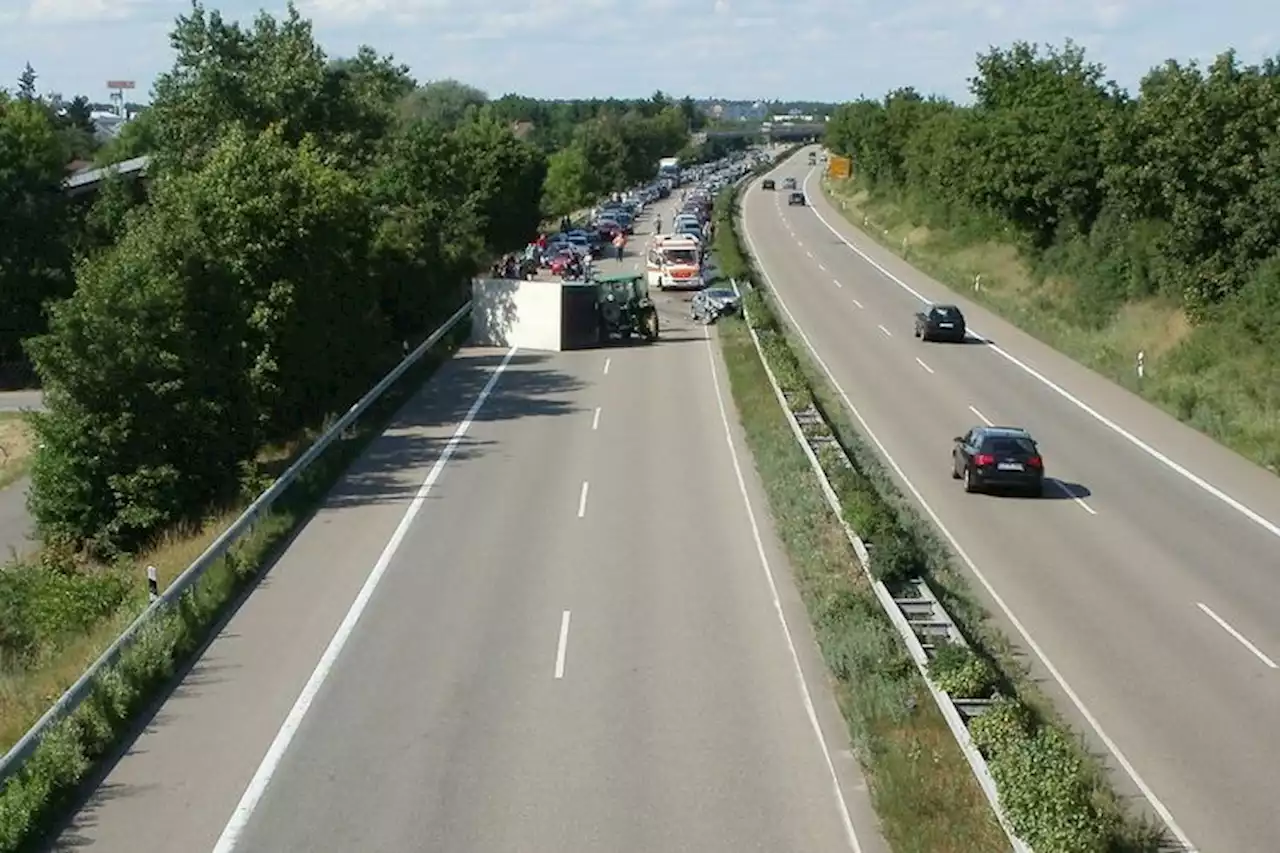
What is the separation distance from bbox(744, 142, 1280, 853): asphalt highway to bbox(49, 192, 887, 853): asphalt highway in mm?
3379

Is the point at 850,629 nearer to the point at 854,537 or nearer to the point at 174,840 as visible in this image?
the point at 854,537

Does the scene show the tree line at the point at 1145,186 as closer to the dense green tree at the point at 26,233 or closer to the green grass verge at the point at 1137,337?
the green grass verge at the point at 1137,337

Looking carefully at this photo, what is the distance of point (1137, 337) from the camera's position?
48656 millimetres

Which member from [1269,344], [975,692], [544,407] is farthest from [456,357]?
[975,692]

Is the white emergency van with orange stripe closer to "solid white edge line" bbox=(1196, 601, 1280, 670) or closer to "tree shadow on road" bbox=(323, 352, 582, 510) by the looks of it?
"tree shadow on road" bbox=(323, 352, 582, 510)

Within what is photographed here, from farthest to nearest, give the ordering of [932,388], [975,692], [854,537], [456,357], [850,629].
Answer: [456,357]
[932,388]
[854,537]
[850,629]
[975,692]

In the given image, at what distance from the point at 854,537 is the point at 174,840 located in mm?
11582

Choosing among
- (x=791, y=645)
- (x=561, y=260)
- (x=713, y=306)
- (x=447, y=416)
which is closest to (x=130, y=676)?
(x=791, y=645)

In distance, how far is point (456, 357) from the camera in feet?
159

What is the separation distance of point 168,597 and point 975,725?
32.8 feet

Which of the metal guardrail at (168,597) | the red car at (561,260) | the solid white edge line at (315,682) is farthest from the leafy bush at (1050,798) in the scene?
the red car at (561,260)

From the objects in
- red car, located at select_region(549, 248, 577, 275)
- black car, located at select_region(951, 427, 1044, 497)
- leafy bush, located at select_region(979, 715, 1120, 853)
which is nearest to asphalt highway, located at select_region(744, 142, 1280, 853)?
black car, located at select_region(951, 427, 1044, 497)

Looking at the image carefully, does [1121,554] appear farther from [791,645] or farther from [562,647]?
[562,647]

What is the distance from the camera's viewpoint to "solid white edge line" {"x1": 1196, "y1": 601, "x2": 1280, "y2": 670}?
809 inches
